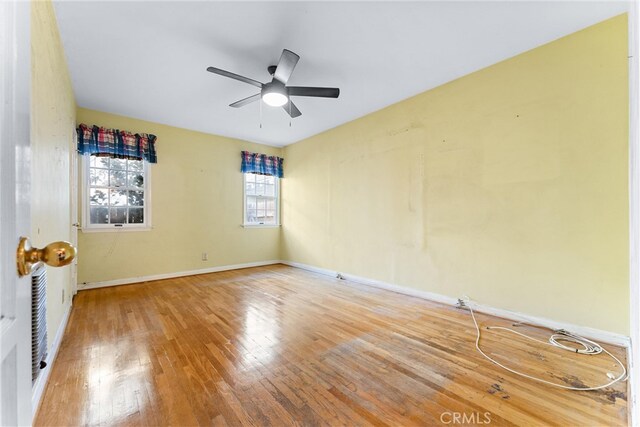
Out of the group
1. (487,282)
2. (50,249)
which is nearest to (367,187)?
(487,282)

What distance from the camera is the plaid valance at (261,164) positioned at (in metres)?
5.17

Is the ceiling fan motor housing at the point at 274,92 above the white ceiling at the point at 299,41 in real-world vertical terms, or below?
below

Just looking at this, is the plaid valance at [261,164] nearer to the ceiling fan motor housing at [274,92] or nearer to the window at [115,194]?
the window at [115,194]

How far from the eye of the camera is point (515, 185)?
2.60 m

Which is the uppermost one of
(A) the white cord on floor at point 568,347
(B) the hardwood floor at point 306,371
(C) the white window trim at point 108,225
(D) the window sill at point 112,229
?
(C) the white window trim at point 108,225

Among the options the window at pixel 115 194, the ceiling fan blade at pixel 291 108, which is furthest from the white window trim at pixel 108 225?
the ceiling fan blade at pixel 291 108

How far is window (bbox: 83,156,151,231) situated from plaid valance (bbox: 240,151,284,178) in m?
1.65

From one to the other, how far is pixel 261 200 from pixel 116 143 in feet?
8.36

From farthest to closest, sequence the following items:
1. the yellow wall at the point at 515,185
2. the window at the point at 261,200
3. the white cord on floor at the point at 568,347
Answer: the window at the point at 261,200
the yellow wall at the point at 515,185
the white cord on floor at the point at 568,347

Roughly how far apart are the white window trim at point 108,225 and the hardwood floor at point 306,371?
1203mm

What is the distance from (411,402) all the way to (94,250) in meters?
4.38

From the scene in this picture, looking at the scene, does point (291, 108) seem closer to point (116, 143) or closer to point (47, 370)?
point (116, 143)

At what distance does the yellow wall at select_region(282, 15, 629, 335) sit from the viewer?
215 cm
